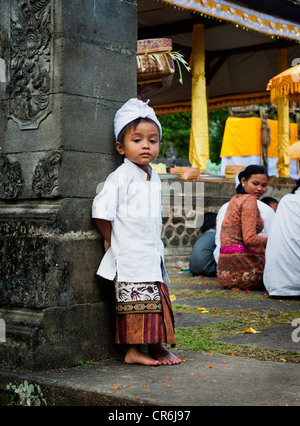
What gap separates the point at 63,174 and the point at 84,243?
42 centimetres

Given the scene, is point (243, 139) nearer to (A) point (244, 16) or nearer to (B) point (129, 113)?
(A) point (244, 16)

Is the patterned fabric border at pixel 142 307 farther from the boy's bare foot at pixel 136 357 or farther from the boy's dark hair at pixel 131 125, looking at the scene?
the boy's dark hair at pixel 131 125

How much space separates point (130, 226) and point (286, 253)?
3.55 meters

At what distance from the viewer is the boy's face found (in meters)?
4.00

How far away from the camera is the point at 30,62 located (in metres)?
4.00

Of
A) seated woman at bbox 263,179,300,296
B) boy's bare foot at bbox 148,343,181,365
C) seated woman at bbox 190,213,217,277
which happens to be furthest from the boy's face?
seated woman at bbox 190,213,217,277

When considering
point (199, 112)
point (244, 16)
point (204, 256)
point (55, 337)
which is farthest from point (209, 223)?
point (55, 337)

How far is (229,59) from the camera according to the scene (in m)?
18.0

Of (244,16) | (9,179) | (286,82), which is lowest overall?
(9,179)

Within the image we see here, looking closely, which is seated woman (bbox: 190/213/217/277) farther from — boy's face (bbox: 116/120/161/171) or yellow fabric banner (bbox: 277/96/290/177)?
yellow fabric banner (bbox: 277/96/290/177)

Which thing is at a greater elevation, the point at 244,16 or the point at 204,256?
the point at 244,16

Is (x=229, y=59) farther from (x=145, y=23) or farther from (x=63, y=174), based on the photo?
(x=63, y=174)

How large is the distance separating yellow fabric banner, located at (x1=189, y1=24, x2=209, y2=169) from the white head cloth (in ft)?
31.1

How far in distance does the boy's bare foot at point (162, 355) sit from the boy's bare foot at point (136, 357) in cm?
4
